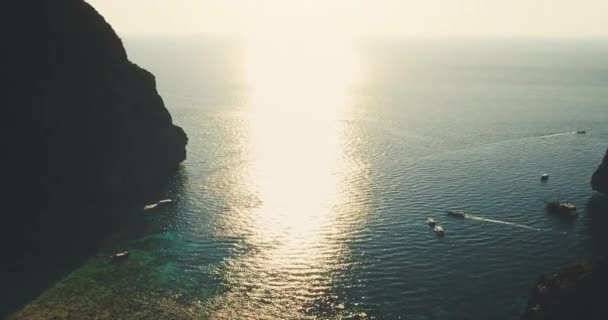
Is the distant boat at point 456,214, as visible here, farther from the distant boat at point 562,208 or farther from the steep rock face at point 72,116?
the steep rock face at point 72,116

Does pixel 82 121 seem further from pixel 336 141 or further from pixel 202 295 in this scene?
pixel 336 141

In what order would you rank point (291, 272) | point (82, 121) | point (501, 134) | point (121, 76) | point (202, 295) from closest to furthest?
point (202, 295)
point (291, 272)
point (82, 121)
point (121, 76)
point (501, 134)

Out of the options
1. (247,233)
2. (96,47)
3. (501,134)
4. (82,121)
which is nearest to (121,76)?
(96,47)

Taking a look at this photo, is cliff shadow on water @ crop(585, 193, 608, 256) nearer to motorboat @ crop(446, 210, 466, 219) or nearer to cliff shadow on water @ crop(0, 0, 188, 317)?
motorboat @ crop(446, 210, 466, 219)

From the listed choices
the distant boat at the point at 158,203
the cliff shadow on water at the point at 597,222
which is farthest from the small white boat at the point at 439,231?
the distant boat at the point at 158,203

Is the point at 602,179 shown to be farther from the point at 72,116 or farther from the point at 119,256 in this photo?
the point at 72,116

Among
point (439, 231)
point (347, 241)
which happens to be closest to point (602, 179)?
point (439, 231)
